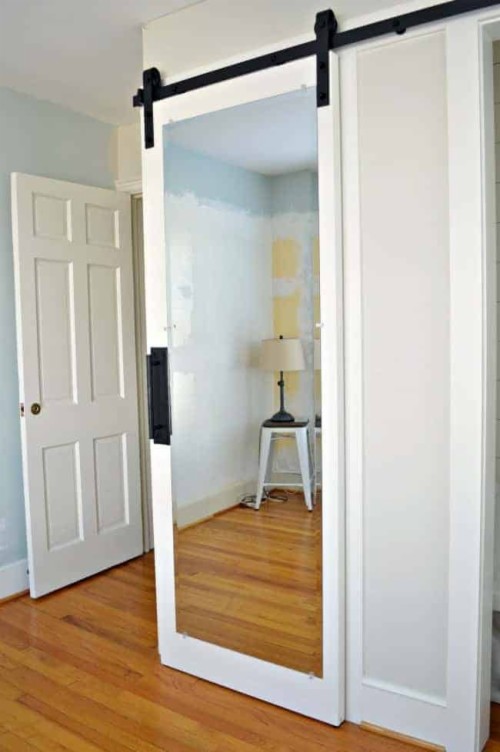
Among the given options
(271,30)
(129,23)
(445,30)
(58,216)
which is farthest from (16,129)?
(445,30)

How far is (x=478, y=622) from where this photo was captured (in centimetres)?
195

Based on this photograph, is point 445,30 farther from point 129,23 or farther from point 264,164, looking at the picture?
point 129,23

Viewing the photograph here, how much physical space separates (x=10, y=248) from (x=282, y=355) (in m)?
1.73

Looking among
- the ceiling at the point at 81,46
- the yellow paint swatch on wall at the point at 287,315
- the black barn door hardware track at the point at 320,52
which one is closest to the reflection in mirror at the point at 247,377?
the yellow paint swatch on wall at the point at 287,315

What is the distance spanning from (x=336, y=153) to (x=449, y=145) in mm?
359

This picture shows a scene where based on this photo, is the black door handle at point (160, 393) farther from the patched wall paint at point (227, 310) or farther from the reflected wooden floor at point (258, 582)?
the reflected wooden floor at point (258, 582)

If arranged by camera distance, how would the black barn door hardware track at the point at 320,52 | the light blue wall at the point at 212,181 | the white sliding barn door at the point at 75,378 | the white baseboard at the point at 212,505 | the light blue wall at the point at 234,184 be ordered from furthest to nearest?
the white sliding barn door at the point at 75,378 < the white baseboard at the point at 212,505 < the light blue wall at the point at 212,181 < the light blue wall at the point at 234,184 < the black barn door hardware track at the point at 320,52

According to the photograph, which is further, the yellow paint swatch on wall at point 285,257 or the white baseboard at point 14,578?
the white baseboard at point 14,578

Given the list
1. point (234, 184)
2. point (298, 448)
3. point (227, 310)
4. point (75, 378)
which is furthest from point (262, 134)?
point (75, 378)

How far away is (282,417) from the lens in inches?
90.0

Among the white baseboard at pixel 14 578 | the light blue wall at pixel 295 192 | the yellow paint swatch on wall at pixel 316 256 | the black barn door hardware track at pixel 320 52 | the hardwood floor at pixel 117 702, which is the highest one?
the black barn door hardware track at pixel 320 52

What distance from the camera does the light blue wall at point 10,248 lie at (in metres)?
3.19

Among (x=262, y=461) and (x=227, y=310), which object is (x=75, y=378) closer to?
(x=227, y=310)

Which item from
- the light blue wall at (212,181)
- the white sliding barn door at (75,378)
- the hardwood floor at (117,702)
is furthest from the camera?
the white sliding barn door at (75,378)
